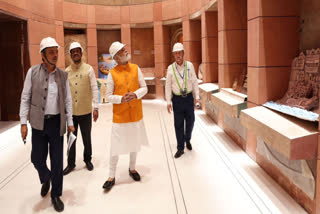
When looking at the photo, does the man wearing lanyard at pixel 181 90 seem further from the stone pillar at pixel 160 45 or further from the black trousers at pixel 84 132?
the stone pillar at pixel 160 45

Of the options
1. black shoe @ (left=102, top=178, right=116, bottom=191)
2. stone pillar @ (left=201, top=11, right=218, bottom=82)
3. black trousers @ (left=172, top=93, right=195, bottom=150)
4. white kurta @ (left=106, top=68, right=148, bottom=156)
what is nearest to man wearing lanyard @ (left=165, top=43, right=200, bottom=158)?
black trousers @ (left=172, top=93, right=195, bottom=150)

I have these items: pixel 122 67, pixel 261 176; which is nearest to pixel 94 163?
pixel 122 67

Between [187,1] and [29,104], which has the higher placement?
[187,1]

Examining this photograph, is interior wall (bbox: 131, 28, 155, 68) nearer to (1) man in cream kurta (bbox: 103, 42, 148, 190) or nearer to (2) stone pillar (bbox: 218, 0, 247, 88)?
(2) stone pillar (bbox: 218, 0, 247, 88)

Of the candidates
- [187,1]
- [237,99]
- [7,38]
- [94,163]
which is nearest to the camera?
[94,163]

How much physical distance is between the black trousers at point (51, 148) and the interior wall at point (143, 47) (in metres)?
9.02

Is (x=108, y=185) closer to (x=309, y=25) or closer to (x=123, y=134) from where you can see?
(x=123, y=134)

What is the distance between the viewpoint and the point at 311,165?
264cm

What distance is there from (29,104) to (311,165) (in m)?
2.71

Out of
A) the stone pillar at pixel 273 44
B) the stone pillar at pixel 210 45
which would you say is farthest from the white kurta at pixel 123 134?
the stone pillar at pixel 210 45

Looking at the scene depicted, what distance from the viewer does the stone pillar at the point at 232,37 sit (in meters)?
5.68

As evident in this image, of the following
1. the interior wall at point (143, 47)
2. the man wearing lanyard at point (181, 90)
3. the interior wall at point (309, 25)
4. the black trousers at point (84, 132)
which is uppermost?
the interior wall at point (143, 47)

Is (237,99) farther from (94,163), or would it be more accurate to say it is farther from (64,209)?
A: (64,209)

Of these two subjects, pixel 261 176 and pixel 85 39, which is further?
pixel 85 39
